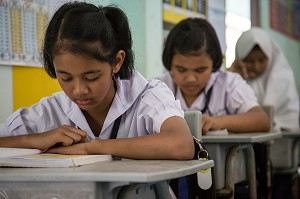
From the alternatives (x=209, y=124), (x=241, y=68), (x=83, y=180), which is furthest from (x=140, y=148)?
(x=241, y=68)

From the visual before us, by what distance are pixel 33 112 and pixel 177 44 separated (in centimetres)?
115

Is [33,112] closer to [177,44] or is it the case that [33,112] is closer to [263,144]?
[177,44]

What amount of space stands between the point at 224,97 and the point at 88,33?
59.5 inches

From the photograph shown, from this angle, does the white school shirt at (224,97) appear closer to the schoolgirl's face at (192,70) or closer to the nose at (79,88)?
the schoolgirl's face at (192,70)

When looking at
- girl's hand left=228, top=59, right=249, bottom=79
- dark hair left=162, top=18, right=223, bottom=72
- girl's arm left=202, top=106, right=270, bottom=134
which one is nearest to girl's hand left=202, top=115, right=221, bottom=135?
girl's arm left=202, top=106, right=270, bottom=134

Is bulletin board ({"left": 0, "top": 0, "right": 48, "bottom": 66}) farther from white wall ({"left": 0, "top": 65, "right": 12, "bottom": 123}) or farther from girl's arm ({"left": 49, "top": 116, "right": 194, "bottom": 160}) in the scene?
girl's arm ({"left": 49, "top": 116, "right": 194, "bottom": 160})

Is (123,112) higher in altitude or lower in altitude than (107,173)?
higher

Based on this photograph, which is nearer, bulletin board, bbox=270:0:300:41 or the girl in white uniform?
the girl in white uniform

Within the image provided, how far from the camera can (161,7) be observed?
3756mm

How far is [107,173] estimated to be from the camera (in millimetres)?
1165

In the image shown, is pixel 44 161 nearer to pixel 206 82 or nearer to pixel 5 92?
pixel 5 92

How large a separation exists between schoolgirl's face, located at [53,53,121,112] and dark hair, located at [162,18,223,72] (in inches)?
45.9

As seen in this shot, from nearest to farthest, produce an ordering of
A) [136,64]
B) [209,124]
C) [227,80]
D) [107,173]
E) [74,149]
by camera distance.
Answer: [107,173] → [74,149] → [209,124] → [136,64] → [227,80]

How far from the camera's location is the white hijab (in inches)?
165
